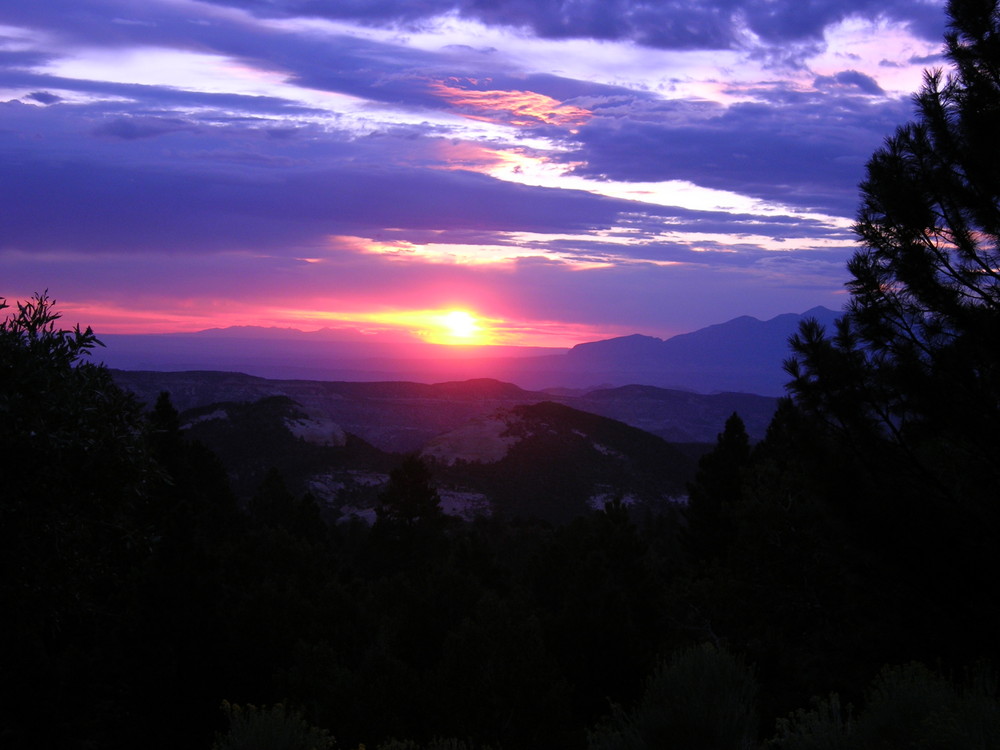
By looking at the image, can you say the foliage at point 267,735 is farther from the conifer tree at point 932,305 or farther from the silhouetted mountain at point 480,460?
the silhouetted mountain at point 480,460

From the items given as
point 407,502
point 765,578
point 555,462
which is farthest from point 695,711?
point 555,462

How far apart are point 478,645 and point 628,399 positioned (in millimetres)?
173923

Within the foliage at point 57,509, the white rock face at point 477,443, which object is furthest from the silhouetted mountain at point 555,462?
the foliage at point 57,509

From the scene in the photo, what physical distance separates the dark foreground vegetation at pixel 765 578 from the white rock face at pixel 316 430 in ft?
234

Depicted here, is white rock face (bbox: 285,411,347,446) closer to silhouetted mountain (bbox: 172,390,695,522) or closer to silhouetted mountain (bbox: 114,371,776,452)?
→ silhouetted mountain (bbox: 172,390,695,522)

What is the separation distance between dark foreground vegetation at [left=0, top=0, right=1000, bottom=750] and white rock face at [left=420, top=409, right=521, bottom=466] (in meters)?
66.2

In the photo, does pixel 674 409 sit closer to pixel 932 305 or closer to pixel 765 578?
pixel 765 578

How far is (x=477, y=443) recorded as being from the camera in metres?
88.5

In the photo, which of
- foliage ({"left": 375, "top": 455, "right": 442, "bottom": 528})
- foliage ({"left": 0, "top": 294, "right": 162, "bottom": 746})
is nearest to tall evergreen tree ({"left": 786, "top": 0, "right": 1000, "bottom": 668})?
foliage ({"left": 0, "top": 294, "right": 162, "bottom": 746})

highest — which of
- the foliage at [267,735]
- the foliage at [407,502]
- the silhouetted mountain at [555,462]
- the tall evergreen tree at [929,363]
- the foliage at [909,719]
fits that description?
the tall evergreen tree at [929,363]

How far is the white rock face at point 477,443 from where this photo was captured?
8475 centimetres

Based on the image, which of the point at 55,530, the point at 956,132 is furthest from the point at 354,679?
the point at 956,132

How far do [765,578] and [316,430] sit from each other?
253 feet

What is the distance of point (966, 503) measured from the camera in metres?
9.94
